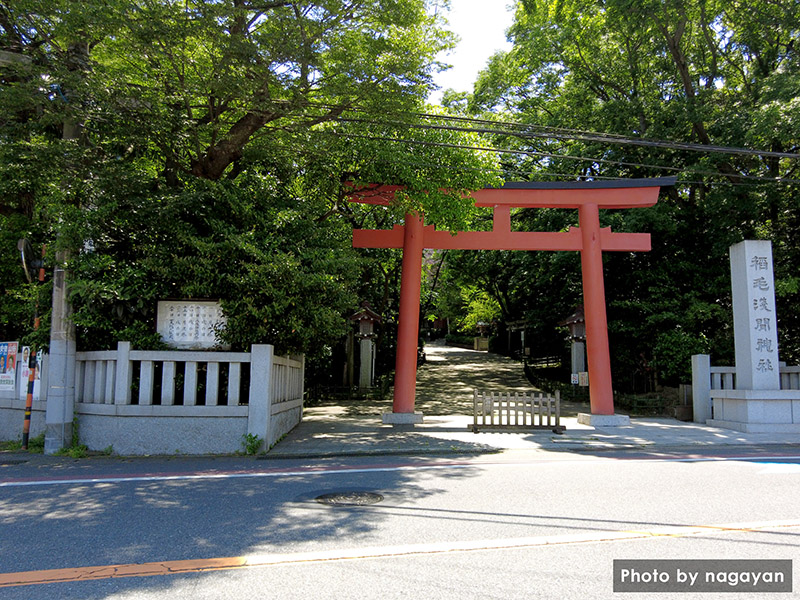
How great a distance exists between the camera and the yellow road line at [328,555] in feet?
13.5

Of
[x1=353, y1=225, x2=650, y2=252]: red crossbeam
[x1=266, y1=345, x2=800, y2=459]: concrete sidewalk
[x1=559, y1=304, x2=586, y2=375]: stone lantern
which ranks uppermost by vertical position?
[x1=353, y1=225, x2=650, y2=252]: red crossbeam

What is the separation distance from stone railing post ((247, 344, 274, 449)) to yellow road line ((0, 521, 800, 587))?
5.49 metres

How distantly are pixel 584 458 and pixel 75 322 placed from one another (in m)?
9.56

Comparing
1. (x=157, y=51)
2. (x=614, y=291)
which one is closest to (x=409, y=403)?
(x=157, y=51)

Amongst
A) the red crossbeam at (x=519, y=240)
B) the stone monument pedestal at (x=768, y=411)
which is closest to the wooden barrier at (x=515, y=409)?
the red crossbeam at (x=519, y=240)

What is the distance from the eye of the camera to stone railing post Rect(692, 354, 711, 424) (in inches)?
576

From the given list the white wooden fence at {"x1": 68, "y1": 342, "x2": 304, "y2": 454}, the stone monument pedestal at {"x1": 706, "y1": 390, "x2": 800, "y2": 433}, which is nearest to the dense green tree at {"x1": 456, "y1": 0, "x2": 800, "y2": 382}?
the stone monument pedestal at {"x1": 706, "y1": 390, "x2": 800, "y2": 433}

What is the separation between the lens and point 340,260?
10.7m

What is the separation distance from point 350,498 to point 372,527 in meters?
1.26

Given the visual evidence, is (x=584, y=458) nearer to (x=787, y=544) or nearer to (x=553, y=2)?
(x=787, y=544)

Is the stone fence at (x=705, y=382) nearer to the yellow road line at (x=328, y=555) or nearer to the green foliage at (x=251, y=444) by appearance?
the yellow road line at (x=328, y=555)

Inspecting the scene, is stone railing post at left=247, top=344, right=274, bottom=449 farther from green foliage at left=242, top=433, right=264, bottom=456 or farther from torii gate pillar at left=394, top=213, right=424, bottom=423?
torii gate pillar at left=394, top=213, right=424, bottom=423

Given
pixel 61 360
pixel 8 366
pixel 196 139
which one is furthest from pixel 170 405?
pixel 196 139

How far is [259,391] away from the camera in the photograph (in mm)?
9875
